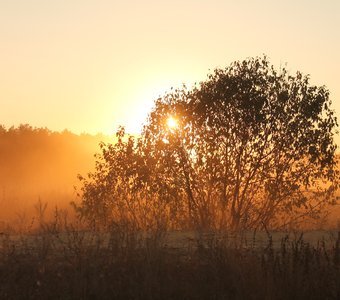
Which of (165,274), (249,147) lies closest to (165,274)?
(165,274)

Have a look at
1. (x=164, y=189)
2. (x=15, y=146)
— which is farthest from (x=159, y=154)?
(x=15, y=146)

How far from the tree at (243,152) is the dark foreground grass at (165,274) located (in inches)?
277

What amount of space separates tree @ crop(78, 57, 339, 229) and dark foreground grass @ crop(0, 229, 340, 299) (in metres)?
7.04

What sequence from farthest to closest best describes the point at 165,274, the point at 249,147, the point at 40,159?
1. the point at 40,159
2. the point at 249,147
3. the point at 165,274

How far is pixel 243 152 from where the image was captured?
54.7 ft

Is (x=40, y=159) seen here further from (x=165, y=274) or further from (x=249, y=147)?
(x=165, y=274)

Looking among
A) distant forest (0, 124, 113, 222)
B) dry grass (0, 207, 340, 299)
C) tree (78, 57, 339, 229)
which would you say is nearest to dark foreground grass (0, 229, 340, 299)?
dry grass (0, 207, 340, 299)

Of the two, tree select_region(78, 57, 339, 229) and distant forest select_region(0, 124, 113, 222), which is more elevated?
distant forest select_region(0, 124, 113, 222)

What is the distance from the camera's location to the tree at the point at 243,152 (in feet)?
53.9

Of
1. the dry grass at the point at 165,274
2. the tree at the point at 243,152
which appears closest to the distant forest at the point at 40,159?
the tree at the point at 243,152

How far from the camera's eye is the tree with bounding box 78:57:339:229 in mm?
16438

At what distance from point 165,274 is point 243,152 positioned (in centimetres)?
820

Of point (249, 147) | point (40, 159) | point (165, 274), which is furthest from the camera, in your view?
point (40, 159)

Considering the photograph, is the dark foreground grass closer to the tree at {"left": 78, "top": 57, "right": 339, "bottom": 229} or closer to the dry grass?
the dry grass
